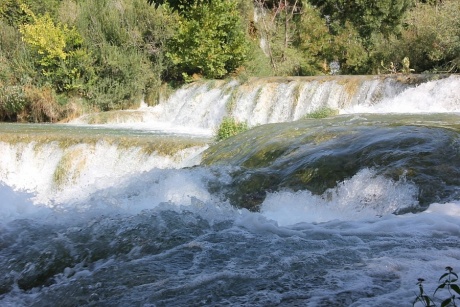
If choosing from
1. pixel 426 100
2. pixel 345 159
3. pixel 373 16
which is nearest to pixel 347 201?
pixel 345 159

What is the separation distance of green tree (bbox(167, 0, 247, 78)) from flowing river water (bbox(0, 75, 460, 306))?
8.17 m

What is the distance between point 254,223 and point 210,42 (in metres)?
13.7

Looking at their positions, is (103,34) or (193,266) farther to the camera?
(103,34)

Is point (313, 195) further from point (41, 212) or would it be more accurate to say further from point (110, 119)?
point (110, 119)

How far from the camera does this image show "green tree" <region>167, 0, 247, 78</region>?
59.3ft

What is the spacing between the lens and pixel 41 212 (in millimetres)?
5977

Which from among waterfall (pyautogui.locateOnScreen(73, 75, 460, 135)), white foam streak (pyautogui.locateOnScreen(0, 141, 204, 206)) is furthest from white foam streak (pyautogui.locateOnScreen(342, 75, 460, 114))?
white foam streak (pyautogui.locateOnScreen(0, 141, 204, 206))

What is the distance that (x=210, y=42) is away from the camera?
1812cm

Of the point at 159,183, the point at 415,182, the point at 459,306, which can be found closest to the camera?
the point at 459,306

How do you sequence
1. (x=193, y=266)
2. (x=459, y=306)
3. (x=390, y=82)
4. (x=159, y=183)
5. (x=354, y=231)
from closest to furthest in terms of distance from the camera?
1. (x=459, y=306)
2. (x=193, y=266)
3. (x=354, y=231)
4. (x=159, y=183)
5. (x=390, y=82)

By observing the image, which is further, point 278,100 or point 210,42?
point 210,42

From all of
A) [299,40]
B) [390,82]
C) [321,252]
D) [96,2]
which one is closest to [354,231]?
[321,252]

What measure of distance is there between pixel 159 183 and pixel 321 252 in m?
3.38

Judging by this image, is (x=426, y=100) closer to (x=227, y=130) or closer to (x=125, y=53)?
(x=227, y=130)
